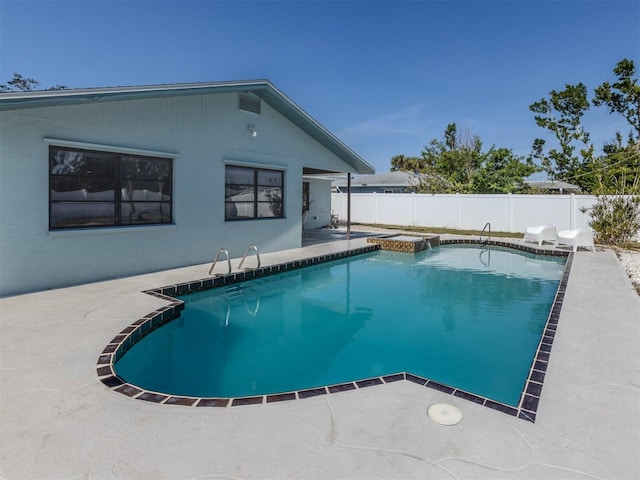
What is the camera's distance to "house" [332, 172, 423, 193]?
34.8 metres

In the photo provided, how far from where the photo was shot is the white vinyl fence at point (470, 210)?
19.4 m

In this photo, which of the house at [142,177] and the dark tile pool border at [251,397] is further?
the house at [142,177]

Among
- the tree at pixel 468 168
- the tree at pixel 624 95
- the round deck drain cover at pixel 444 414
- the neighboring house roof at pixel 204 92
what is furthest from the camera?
the tree at pixel 624 95

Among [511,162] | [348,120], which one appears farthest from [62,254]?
[348,120]

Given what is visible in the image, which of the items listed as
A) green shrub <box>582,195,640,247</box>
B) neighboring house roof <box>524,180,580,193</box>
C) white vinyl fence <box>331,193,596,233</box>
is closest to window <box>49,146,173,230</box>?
green shrub <box>582,195,640,247</box>

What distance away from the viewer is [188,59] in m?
17.6

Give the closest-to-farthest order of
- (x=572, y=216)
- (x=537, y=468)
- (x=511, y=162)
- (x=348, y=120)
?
(x=537, y=468)
(x=572, y=216)
(x=511, y=162)
(x=348, y=120)

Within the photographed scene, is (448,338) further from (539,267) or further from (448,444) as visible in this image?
(539,267)

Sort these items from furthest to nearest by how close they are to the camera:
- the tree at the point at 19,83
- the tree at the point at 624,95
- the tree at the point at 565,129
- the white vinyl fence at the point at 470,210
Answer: the tree at the point at 19,83 → the tree at the point at 565,129 → the tree at the point at 624,95 → the white vinyl fence at the point at 470,210

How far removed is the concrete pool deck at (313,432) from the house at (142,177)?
3.41 meters

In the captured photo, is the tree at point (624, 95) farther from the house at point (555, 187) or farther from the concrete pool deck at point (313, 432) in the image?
the concrete pool deck at point (313, 432)

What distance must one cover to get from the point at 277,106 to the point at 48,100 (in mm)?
6770

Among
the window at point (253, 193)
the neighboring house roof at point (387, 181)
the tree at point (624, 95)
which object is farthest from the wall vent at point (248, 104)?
the tree at point (624, 95)

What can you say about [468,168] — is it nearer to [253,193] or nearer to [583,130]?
[583,130]
